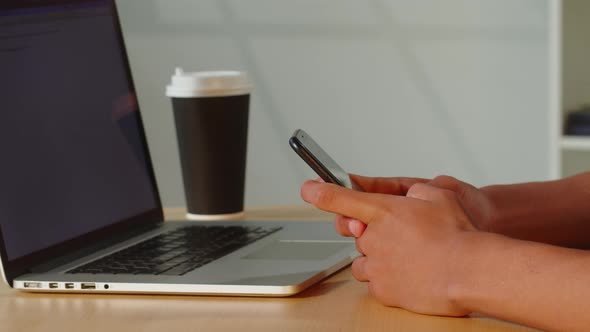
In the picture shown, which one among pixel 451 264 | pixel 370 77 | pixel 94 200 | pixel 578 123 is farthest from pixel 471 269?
pixel 370 77

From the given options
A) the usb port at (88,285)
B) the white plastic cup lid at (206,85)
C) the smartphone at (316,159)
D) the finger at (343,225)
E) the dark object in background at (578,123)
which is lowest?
the dark object in background at (578,123)

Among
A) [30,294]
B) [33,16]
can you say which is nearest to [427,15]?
[33,16]

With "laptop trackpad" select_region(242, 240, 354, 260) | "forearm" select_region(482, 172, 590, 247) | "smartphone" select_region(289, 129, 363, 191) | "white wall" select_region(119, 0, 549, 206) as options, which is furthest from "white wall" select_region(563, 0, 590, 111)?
"smartphone" select_region(289, 129, 363, 191)

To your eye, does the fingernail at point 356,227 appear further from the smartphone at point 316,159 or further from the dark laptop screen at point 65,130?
the dark laptop screen at point 65,130

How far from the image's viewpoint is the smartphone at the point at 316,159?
0.94 m

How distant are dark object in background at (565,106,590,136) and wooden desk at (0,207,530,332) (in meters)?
1.64

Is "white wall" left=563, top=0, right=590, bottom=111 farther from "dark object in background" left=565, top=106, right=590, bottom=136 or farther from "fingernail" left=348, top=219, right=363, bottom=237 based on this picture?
"fingernail" left=348, top=219, right=363, bottom=237

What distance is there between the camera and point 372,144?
124 inches

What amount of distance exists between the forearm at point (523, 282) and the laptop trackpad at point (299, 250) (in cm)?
27

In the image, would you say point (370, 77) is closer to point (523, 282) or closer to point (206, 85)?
point (206, 85)

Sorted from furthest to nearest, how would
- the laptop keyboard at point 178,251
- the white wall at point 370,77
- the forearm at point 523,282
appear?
the white wall at point 370,77, the laptop keyboard at point 178,251, the forearm at point 523,282

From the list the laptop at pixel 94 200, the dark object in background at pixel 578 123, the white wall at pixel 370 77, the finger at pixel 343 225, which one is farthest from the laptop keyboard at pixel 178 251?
the white wall at pixel 370 77

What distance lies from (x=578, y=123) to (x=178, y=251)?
5.41 feet

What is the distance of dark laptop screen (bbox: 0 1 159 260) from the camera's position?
1.05 m
